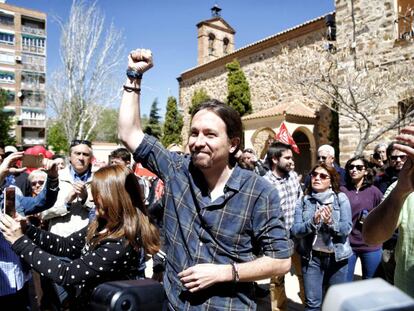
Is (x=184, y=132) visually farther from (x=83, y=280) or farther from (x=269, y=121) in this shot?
(x=83, y=280)

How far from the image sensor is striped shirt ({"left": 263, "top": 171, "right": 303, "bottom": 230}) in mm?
4258

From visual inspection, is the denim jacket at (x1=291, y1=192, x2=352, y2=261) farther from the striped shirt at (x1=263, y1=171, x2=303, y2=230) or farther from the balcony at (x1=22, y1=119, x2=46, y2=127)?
the balcony at (x1=22, y1=119, x2=46, y2=127)

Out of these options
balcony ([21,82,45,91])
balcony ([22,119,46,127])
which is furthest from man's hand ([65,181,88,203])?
balcony ([22,119,46,127])

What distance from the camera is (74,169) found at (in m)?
3.95

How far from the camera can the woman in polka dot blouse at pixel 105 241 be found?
1.88 m

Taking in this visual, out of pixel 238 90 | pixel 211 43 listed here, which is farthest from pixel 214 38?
pixel 238 90

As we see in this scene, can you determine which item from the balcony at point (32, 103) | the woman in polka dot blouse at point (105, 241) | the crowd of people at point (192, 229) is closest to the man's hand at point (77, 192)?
the crowd of people at point (192, 229)

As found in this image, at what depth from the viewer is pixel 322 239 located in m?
3.52

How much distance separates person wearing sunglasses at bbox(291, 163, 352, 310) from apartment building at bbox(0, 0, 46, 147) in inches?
1768

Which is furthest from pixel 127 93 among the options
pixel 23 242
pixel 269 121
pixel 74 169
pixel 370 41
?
pixel 269 121

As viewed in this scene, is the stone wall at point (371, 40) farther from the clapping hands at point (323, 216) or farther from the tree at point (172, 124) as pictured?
the tree at point (172, 124)

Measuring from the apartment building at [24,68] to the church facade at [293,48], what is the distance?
27.0m

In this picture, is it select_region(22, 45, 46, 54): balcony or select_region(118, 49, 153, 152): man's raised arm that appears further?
select_region(22, 45, 46, 54): balcony

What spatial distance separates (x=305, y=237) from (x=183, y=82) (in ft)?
75.7
